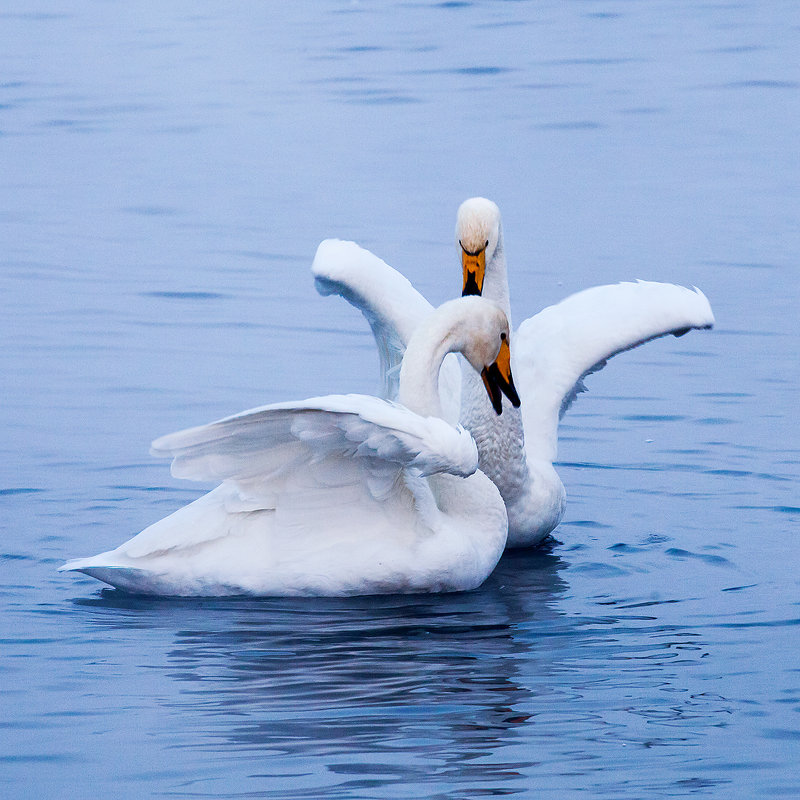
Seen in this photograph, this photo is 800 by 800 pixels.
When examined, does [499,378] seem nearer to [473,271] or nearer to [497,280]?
[473,271]

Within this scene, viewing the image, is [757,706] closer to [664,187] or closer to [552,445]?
[552,445]

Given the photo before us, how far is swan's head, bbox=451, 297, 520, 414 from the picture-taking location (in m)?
7.75

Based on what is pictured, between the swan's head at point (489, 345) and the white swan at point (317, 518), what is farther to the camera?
the swan's head at point (489, 345)

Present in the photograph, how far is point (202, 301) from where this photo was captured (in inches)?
477

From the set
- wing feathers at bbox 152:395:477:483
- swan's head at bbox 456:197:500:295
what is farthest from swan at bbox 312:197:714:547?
wing feathers at bbox 152:395:477:483

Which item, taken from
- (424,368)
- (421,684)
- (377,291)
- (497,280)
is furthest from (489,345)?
(421,684)

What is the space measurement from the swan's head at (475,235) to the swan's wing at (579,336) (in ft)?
2.92

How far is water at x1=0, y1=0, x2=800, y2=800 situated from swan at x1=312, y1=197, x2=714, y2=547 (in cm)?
30

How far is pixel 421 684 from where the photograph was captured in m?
6.47

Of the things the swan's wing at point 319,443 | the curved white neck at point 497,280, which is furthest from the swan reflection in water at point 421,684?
the curved white neck at point 497,280

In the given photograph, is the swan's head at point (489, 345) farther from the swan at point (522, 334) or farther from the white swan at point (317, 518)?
the swan at point (522, 334)

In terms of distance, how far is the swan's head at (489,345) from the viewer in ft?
25.4

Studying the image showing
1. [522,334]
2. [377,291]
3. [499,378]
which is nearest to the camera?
[499,378]

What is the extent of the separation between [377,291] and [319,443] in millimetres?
1956
